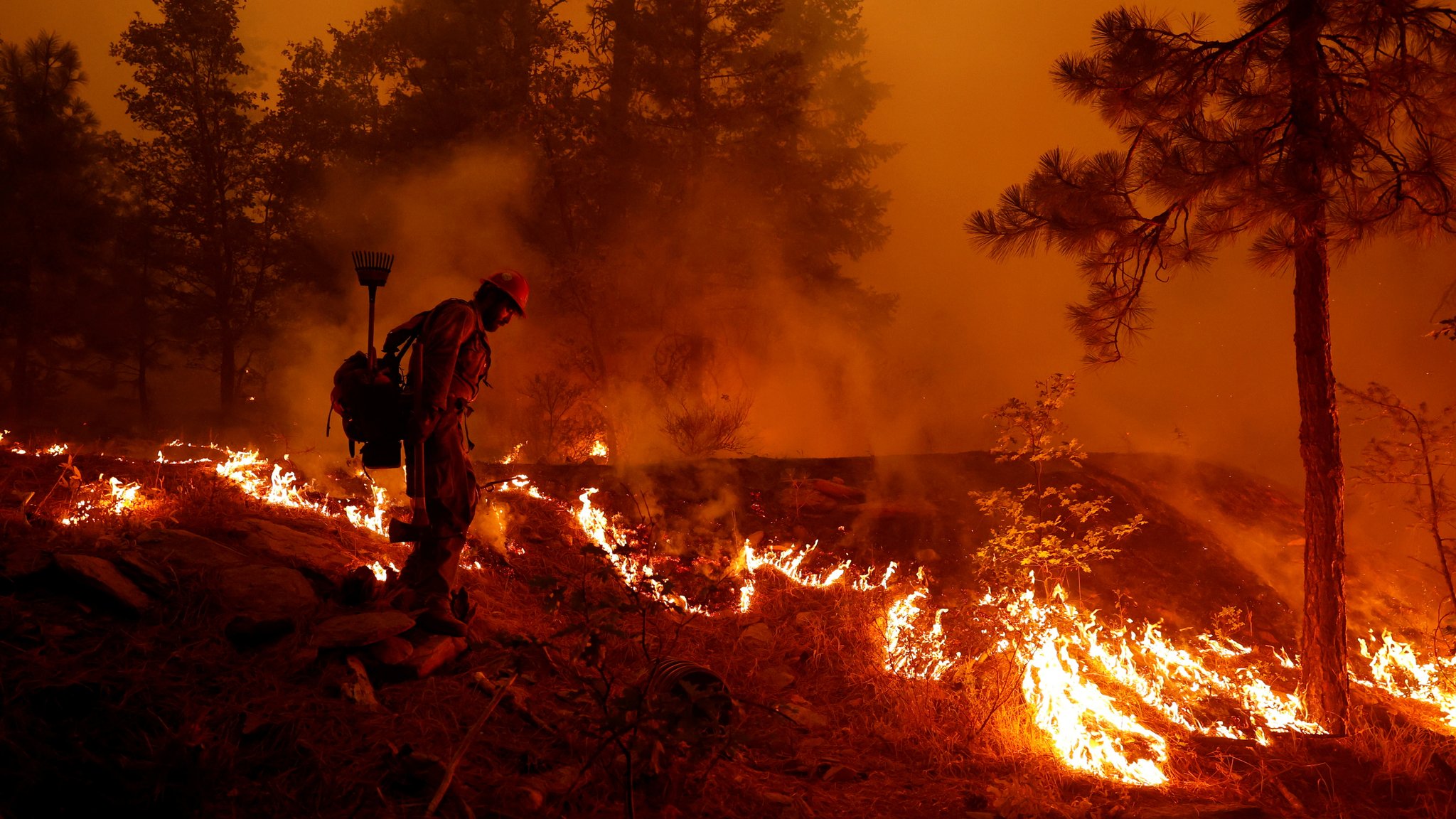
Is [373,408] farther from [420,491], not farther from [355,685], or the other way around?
[355,685]

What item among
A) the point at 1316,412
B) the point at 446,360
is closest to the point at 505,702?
the point at 446,360

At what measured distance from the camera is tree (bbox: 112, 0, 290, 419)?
1562 centimetres

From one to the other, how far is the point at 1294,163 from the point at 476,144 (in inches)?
470

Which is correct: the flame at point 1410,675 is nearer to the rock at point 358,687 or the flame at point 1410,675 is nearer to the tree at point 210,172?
the rock at point 358,687

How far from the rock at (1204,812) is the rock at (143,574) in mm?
4732

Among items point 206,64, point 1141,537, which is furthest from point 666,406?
point 206,64

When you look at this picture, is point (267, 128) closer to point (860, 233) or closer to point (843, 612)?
point (860, 233)

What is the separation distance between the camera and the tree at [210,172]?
1562cm

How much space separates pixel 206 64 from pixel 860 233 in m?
13.2

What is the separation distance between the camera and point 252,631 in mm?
3783

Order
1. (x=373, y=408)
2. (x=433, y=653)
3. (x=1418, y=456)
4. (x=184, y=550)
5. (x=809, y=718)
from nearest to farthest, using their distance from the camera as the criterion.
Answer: (x=433, y=653) < (x=373, y=408) < (x=184, y=550) < (x=809, y=718) < (x=1418, y=456)

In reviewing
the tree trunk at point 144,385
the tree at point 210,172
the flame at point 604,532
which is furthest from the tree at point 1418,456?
the tree trunk at point 144,385

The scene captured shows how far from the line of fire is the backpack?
0.9 inches

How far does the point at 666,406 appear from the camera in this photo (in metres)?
13.0
